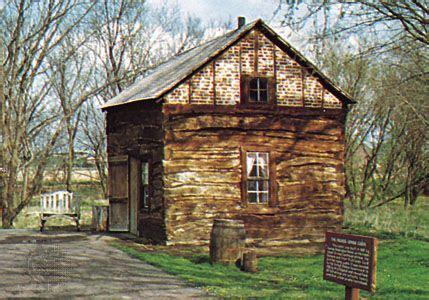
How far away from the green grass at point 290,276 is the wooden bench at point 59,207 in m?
3.44

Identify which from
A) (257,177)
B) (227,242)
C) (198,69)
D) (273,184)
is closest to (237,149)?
(257,177)

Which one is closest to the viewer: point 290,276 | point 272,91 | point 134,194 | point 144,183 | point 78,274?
point 78,274

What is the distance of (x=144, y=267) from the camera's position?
14000 millimetres

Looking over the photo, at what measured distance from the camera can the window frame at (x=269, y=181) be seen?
18.9 m

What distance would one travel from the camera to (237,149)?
1891cm

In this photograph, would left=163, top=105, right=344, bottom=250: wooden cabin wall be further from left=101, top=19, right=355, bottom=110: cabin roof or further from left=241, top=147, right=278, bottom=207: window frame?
left=101, top=19, right=355, bottom=110: cabin roof

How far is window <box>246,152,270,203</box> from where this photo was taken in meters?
19.1

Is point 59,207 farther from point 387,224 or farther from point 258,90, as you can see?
point 387,224

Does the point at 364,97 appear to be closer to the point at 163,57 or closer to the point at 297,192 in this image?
the point at 163,57

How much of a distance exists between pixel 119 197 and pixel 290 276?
7842mm

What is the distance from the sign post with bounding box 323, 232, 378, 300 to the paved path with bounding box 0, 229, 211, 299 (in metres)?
2.59

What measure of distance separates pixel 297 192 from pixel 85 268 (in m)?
7.85

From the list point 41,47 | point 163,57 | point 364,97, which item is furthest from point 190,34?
point 41,47

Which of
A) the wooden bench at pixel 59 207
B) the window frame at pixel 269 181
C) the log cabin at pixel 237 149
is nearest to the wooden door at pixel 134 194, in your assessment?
the log cabin at pixel 237 149
